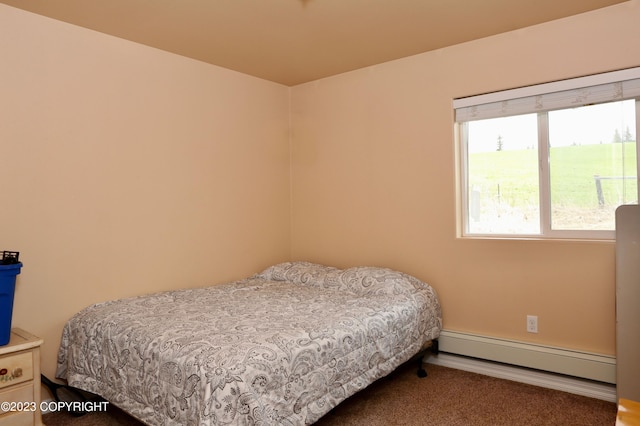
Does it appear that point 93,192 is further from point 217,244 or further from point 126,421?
point 126,421

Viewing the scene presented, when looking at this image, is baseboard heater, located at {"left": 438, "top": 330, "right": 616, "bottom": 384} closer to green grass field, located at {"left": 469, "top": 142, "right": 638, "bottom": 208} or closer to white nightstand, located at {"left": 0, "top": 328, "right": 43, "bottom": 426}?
green grass field, located at {"left": 469, "top": 142, "right": 638, "bottom": 208}

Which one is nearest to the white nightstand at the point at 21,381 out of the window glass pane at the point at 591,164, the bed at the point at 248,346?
the bed at the point at 248,346

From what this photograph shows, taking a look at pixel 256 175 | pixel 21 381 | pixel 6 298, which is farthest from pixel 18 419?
pixel 256 175

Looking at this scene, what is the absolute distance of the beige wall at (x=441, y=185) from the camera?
2.63 meters

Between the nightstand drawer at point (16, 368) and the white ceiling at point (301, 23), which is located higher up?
the white ceiling at point (301, 23)

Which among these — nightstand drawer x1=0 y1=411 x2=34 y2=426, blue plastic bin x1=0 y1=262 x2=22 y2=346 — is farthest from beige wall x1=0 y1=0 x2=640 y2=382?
nightstand drawer x1=0 y1=411 x2=34 y2=426

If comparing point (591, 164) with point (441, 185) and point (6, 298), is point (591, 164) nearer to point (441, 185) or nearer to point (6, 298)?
point (441, 185)

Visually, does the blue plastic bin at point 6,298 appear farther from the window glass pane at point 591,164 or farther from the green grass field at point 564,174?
the window glass pane at point 591,164

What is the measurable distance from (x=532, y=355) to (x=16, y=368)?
2.90 metres

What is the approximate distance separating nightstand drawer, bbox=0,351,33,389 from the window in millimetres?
2771

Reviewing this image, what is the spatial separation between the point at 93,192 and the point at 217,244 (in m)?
1.01

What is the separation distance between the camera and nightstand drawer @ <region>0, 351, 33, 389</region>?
2004 millimetres

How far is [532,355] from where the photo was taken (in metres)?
2.79

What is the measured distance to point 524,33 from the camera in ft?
9.27
